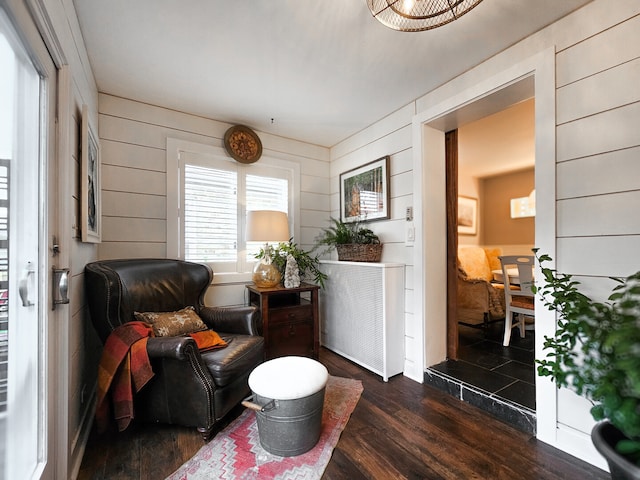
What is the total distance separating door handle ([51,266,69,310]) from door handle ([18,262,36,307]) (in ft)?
0.51

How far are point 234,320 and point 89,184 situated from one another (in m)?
1.36

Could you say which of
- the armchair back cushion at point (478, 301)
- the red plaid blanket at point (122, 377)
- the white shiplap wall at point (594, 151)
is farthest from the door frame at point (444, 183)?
→ the red plaid blanket at point (122, 377)

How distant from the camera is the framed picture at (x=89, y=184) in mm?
1690

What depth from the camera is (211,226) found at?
9.55 feet

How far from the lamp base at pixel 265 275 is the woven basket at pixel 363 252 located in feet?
2.45

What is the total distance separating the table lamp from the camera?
2.68m

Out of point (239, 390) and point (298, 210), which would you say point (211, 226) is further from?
point (239, 390)

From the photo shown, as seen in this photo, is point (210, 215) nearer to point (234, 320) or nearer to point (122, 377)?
point (234, 320)

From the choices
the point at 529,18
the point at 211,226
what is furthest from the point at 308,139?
the point at 529,18

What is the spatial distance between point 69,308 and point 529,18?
9.74 ft

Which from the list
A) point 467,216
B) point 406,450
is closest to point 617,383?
point 406,450

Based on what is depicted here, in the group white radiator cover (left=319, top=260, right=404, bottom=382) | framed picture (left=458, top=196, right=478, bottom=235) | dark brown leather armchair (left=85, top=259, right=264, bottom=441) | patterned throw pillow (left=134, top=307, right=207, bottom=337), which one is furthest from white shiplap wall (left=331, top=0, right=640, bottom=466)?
framed picture (left=458, top=196, right=478, bottom=235)

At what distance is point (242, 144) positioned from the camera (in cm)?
306

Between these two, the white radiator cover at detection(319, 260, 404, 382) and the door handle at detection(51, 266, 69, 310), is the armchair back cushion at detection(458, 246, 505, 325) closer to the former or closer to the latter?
the white radiator cover at detection(319, 260, 404, 382)
